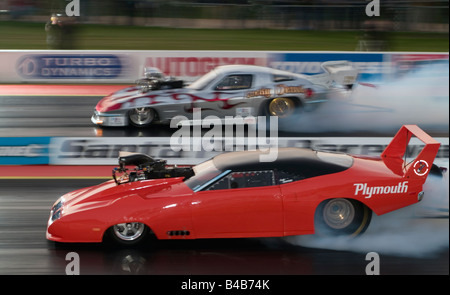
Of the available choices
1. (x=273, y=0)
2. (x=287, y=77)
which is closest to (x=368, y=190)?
(x=287, y=77)

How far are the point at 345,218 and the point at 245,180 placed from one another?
1.18 m

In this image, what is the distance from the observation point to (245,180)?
5.79 meters

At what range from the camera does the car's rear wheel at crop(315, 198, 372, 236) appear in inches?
232

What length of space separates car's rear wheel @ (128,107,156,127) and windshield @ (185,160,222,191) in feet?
13.4

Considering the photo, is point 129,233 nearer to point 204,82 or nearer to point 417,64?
point 204,82

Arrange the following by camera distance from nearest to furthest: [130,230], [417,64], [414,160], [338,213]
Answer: [130,230] < [338,213] < [414,160] < [417,64]

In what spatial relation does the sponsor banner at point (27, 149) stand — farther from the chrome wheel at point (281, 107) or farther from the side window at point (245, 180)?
the side window at point (245, 180)

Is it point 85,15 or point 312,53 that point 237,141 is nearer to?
point 312,53

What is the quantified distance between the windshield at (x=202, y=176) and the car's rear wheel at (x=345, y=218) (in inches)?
49.2

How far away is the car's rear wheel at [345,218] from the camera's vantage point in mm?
5887

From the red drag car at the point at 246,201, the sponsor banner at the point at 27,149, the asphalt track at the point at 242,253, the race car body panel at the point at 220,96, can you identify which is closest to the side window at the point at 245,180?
the red drag car at the point at 246,201

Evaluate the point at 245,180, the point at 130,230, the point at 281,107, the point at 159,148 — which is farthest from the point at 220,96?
the point at 130,230

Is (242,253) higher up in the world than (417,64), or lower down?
lower down

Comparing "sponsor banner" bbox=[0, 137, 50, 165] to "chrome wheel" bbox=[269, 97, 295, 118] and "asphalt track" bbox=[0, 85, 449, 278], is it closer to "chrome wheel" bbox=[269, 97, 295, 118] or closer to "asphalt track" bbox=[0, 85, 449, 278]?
"asphalt track" bbox=[0, 85, 449, 278]
